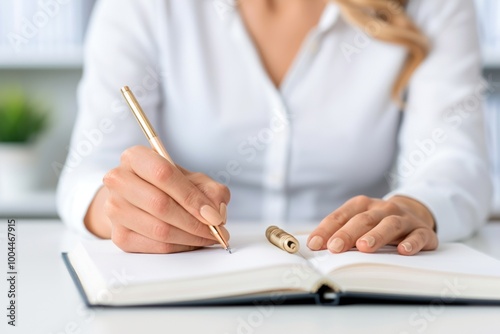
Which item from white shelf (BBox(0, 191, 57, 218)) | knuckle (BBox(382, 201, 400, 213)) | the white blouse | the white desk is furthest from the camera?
white shelf (BBox(0, 191, 57, 218))

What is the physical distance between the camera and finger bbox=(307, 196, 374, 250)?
791 mm

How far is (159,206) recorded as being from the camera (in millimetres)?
772

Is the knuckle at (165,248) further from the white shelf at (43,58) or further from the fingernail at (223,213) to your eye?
the white shelf at (43,58)

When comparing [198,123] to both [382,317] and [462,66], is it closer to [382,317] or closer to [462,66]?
[462,66]

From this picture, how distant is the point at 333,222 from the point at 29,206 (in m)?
1.84

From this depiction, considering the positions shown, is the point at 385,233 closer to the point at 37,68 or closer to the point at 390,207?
the point at 390,207

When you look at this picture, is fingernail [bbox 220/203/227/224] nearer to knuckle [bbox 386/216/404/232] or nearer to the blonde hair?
knuckle [bbox 386/216/404/232]

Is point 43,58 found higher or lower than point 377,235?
lower

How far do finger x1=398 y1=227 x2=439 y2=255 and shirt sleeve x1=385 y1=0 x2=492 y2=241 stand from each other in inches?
8.8

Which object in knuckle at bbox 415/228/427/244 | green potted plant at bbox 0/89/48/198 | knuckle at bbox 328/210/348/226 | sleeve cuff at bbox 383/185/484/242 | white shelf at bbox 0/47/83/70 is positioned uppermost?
knuckle at bbox 415/228/427/244

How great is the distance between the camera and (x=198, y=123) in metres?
1.41

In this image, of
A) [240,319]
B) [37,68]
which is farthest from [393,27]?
[37,68]

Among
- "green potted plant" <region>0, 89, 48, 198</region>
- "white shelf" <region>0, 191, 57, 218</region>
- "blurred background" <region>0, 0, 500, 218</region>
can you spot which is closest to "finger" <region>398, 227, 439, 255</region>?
"blurred background" <region>0, 0, 500, 218</region>

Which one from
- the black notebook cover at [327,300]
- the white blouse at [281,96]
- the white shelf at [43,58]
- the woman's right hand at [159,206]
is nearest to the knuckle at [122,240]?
the woman's right hand at [159,206]
